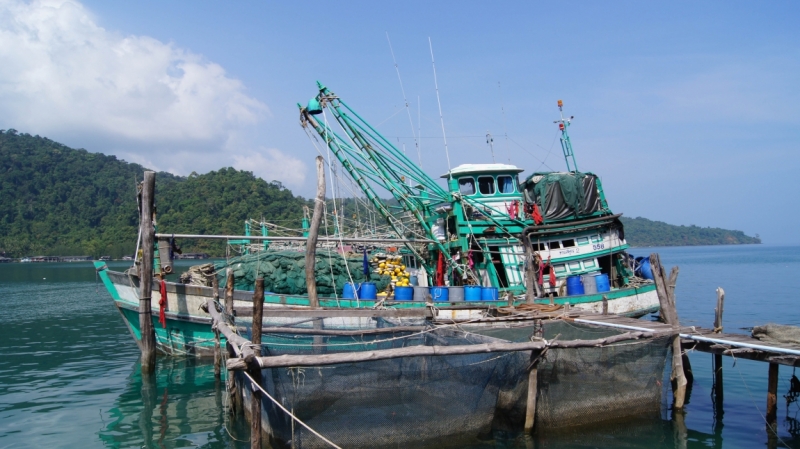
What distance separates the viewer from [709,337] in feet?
34.9

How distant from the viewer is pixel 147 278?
Result: 14359 millimetres

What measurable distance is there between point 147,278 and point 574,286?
1163cm

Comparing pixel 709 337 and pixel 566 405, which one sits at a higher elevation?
pixel 709 337

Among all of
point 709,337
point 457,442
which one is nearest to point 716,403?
point 709,337

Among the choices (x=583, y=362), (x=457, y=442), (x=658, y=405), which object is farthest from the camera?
(x=658, y=405)

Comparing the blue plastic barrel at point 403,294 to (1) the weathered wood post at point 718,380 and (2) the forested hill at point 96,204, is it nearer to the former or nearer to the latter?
(1) the weathered wood post at point 718,380

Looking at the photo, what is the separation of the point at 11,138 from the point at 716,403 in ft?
480

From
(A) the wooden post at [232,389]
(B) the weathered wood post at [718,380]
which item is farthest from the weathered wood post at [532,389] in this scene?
(A) the wooden post at [232,389]

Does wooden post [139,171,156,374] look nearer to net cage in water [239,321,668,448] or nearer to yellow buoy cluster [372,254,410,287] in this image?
net cage in water [239,321,668,448]

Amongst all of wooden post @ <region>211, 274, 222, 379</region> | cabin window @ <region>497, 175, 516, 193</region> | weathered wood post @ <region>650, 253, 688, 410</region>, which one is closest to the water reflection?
wooden post @ <region>211, 274, 222, 379</region>

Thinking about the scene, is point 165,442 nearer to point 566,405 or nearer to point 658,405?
point 566,405

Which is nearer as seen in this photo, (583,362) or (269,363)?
(269,363)

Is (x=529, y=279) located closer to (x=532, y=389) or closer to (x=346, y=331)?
(x=532, y=389)

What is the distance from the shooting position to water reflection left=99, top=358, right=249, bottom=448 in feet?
34.7
